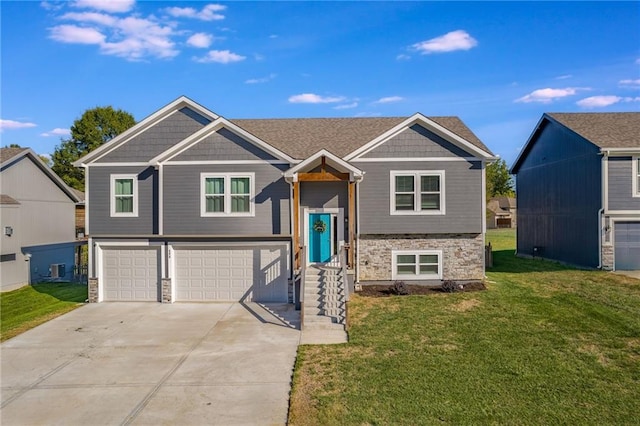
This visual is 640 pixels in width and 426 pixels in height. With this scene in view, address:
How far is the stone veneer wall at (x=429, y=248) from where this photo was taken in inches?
614

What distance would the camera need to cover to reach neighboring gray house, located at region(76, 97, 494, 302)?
15227 millimetres

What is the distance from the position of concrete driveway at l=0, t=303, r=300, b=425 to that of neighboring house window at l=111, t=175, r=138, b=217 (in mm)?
3841

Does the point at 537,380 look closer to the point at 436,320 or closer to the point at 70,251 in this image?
the point at 436,320

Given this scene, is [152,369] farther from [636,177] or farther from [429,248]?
[636,177]

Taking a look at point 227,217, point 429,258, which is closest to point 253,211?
point 227,217

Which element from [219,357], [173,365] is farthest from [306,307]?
[173,365]

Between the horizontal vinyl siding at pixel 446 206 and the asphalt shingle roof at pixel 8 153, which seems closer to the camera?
the horizontal vinyl siding at pixel 446 206

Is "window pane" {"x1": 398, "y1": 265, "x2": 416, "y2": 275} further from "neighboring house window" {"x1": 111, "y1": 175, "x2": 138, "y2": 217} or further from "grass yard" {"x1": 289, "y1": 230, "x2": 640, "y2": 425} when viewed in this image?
"neighboring house window" {"x1": 111, "y1": 175, "x2": 138, "y2": 217}

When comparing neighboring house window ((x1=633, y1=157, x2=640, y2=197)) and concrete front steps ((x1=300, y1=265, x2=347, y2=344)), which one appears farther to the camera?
neighboring house window ((x1=633, y1=157, x2=640, y2=197))

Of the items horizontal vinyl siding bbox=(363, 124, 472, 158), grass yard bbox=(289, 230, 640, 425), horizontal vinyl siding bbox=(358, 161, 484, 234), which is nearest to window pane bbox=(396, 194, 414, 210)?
horizontal vinyl siding bbox=(358, 161, 484, 234)

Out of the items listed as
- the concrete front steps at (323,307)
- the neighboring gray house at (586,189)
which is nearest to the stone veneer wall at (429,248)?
the concrete front steps at (323,307)

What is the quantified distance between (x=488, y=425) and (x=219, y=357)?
19.2 feet

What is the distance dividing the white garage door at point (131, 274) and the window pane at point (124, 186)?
2118 millimetres

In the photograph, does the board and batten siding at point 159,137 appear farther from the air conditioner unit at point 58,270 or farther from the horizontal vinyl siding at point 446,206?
the air conditioner unit at point 58,270
